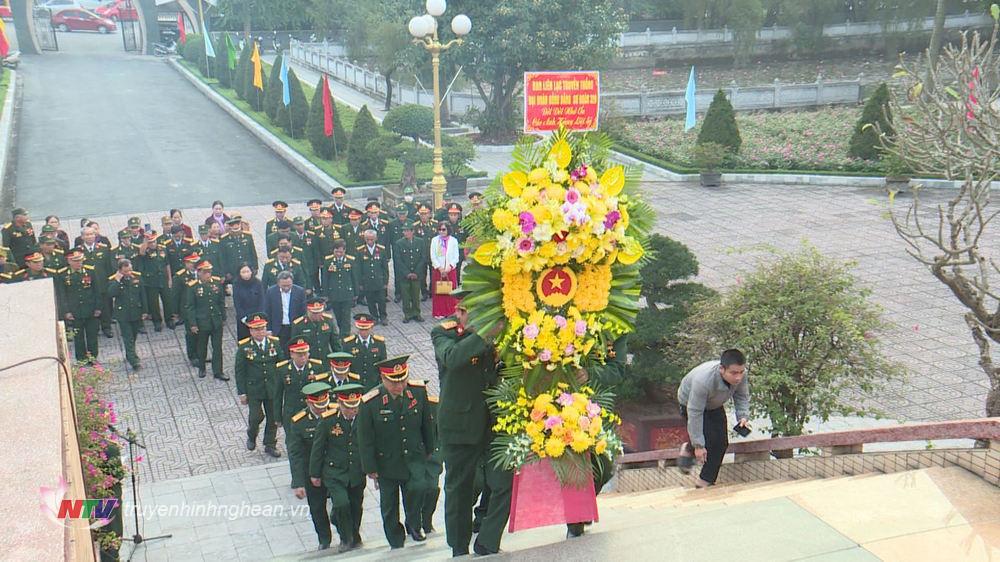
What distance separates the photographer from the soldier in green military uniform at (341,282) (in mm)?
12633

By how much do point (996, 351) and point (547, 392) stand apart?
902 cm

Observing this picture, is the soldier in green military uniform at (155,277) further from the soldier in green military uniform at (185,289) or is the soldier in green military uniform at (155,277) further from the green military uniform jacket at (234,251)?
the green military uniform jacket at (234,251)

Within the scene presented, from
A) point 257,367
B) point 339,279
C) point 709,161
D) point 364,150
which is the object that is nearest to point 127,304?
point 339,279

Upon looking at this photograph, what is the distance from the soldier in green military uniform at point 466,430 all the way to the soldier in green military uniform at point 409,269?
801cm

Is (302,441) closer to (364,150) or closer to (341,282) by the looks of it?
→ (341,282)

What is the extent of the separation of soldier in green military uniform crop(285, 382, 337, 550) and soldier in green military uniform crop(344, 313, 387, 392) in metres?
1.66

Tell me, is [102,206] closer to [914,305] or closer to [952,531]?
[914,305]

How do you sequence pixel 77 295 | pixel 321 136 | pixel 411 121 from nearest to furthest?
pixel 77 295, pixel 411 121, pixel 321 136

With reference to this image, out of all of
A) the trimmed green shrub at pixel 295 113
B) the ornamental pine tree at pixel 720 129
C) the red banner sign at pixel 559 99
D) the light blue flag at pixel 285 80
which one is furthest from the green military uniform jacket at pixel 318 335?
the trimmed green shrub at pixel 295 113

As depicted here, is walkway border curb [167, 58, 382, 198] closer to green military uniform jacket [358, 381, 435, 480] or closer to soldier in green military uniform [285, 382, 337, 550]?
soldier in green military uniform [285, 382, 337, 550]

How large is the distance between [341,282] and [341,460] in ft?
18.5

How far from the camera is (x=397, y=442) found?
7.07 meters

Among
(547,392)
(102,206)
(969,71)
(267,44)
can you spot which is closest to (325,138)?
(102,206)

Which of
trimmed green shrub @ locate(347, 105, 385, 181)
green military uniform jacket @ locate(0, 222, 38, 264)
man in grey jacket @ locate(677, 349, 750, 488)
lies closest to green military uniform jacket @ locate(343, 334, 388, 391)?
man in grey jacket @ locate(677, 349, 750, 488)
